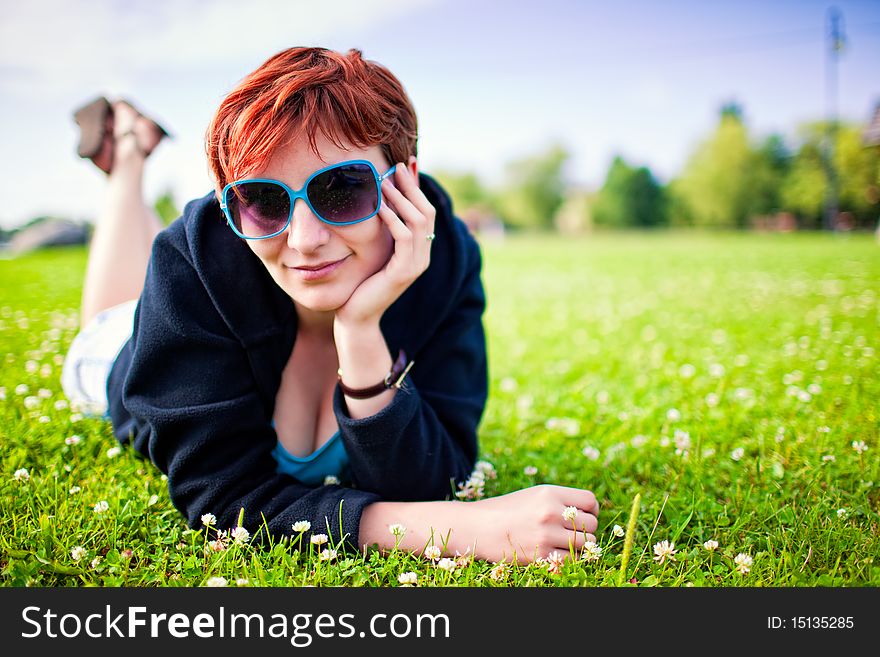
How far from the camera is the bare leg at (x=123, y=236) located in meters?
3.78

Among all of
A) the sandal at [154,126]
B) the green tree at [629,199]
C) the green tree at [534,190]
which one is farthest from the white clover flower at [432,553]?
the green tree at [534,190]

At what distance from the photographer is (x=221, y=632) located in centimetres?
166

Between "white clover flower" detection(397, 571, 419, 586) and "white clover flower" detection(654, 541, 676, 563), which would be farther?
"white clover flower" detection(654, 541, 676, 563)

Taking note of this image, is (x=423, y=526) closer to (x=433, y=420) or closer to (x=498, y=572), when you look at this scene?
(x=498, y=572)

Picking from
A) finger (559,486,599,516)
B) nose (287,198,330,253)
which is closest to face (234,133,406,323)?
nose (287,198,330,253)

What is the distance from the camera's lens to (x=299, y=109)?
1869 millimetres

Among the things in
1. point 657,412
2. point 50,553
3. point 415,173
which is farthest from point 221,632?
point 657,412

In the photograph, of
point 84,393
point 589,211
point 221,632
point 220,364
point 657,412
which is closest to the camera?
point 221,632

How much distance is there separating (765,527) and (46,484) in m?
2.68

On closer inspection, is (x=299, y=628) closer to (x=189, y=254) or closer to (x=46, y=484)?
(x=189, y=254)

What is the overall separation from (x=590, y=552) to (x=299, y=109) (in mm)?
1592

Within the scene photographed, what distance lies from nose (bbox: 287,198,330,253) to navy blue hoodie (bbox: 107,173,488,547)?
346 millimetres

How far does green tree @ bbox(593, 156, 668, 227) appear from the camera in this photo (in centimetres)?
6769

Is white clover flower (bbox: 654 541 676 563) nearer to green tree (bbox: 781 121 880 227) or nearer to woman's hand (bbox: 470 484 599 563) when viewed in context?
woman's hand (bbox: 470 484 599 563)
